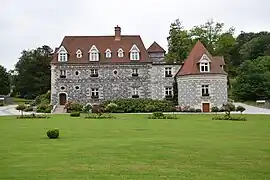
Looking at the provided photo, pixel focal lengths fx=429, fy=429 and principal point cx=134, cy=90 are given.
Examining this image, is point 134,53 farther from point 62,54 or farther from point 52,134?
point 52,134

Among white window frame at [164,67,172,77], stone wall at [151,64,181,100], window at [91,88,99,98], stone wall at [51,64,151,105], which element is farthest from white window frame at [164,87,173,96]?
window at [91,88,99,98]

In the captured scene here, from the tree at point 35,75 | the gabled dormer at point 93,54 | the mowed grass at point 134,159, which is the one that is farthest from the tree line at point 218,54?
the mowed grass at point 134,159

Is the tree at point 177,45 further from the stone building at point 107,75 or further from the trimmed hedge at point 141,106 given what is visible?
the trimmed hedge at point 141,106

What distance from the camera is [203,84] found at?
173 ft

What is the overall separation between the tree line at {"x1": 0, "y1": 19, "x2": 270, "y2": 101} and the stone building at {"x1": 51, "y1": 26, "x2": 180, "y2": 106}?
14886 mm

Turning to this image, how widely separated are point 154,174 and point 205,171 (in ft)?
4.93

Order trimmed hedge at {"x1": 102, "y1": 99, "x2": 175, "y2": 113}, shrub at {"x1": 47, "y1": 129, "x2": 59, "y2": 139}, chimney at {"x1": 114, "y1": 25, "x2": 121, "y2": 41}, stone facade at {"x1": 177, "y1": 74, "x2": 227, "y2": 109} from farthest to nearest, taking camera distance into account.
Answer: chimney at {"x1": 114, "y1": 25, "x2": 121, "y2": 41}, stone facade at {"x1": 177, "y1": 74, "x2": 227, "y2": 109}, trimmed hedge at {"x1": 102, "y1": 99, "x2": 175, "y2": 113}, shrub at {"x1": 47, "y1": 129, "x2": 59, "y2": 139}

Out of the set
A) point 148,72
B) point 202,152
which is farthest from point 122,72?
point 202,152

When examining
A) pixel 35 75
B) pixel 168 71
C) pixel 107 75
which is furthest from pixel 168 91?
pixel 35 75

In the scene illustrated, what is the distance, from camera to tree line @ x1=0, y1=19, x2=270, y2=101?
66.9 m

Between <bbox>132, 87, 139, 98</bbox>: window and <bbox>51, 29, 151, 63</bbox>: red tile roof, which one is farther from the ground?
<bbox>51, 29, 151, 63</bbox>: red tile roof

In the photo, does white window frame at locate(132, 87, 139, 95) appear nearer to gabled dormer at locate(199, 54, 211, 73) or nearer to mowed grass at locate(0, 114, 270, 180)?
gabled dormer at locate(199, 54, 211, 73)

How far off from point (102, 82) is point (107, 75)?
44.9 inches

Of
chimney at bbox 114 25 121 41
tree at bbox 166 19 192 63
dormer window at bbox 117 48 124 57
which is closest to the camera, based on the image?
dormer window at bbox 117 48 124 57
